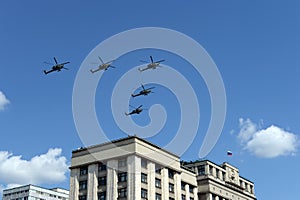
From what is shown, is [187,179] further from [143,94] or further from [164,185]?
[143,94]

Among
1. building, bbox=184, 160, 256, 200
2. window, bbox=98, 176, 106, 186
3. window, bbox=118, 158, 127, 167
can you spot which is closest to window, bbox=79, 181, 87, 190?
window, bbox=98, 176, 106, 186

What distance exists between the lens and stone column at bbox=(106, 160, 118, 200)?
3652 inches

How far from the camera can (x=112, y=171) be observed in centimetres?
9462

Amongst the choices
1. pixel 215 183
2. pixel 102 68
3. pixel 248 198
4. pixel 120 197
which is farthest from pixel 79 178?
pixel 248 198

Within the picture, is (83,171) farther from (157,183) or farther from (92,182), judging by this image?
(157,183)

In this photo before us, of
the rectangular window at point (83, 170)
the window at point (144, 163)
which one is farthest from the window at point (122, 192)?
the rectangular window at point (83, 170)

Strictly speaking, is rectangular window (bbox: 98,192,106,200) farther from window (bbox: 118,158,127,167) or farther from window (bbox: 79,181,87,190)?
window (bbox: 118,158,127,167)

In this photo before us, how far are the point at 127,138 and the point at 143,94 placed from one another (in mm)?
28834

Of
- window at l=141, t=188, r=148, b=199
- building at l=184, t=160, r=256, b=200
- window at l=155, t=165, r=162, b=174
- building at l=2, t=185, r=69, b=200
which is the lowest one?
window at l=141, t=188, r=148, b=199

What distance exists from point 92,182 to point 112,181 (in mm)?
5869

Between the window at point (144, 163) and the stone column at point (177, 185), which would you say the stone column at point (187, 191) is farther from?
the window at point (144, 163)

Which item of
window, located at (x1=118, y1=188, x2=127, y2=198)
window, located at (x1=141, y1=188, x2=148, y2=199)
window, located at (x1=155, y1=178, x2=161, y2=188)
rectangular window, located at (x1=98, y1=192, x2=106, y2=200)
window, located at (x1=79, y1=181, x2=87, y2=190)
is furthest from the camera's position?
window, located at (x1=79, y1=181, x2=87, y2=190)

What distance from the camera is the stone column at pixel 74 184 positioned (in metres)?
99.6

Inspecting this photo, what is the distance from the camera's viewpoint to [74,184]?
10069 centimetres
